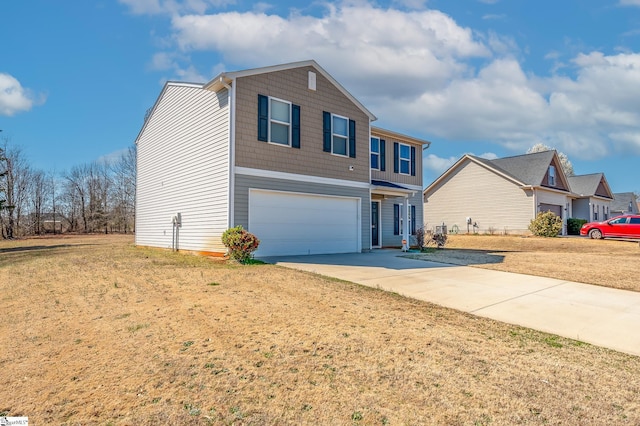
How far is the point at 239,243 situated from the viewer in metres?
9.87

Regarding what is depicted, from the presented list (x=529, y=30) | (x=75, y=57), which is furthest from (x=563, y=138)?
(x=75, y=57)

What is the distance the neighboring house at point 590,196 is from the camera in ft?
104

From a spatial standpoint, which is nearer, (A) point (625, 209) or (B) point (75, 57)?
(B) point (75, 57)

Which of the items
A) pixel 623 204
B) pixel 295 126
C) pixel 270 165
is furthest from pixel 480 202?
pixel 623 204

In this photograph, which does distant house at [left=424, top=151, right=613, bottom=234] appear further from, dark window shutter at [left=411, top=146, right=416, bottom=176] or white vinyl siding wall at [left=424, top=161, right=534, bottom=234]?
dark window shutter at [left=411, top=146, right=416, bottom=176]

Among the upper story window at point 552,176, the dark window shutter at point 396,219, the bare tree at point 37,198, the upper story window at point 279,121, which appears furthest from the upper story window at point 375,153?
the bare tree at point 37,198

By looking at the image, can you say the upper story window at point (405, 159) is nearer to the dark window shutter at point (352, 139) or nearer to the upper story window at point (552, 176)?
the dark window shutter at point (352, 139)

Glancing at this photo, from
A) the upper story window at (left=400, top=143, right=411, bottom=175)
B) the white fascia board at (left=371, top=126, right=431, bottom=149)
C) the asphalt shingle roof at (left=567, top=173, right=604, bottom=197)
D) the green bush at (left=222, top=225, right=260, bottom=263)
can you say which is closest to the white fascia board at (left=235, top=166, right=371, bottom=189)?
the green bush at (left=222, top=225, right=260, bottom=263)

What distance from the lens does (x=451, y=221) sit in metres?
28.7

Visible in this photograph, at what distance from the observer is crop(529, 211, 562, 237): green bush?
22938mm

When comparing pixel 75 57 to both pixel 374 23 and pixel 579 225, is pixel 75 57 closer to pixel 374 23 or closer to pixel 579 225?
pixel 374 23

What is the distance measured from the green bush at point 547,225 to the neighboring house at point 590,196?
9.82m

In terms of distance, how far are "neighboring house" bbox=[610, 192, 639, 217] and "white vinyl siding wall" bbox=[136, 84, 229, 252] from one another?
46.5 metres

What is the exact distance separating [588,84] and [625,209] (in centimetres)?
Result: 2054
